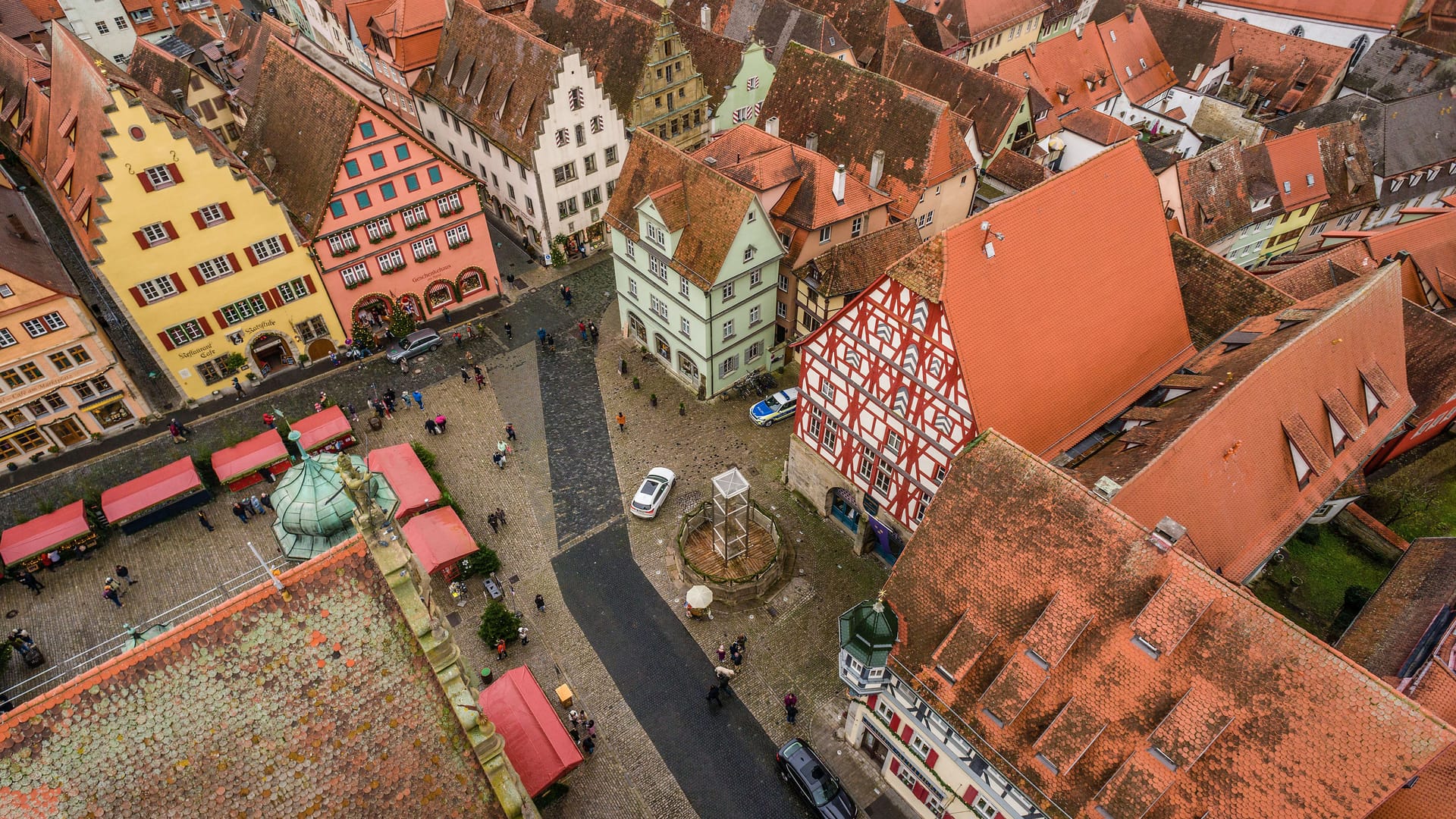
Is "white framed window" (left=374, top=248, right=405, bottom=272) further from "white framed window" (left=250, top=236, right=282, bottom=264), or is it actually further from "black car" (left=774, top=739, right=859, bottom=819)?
"black car" (left=774, top=739, right=859, bottom=819)

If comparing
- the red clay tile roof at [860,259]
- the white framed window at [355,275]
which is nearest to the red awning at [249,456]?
the white framed window at [355,275]

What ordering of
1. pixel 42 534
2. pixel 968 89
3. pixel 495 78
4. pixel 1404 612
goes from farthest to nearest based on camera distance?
pixel 968 89 → pixel 495 78 → pixel 42 534 → pixel 1404 612

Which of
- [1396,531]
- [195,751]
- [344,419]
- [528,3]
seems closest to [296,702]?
[195,751]

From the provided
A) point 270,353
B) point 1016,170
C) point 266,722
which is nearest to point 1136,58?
point 1016,170

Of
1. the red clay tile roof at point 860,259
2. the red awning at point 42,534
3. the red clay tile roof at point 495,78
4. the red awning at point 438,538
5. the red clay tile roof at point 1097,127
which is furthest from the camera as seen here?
the red clay tile roof at point 1097,127

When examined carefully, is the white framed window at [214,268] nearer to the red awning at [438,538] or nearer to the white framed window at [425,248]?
the white framed window at [425,248]

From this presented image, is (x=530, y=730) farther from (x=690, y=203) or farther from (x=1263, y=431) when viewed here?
(x=1263, y=431)
